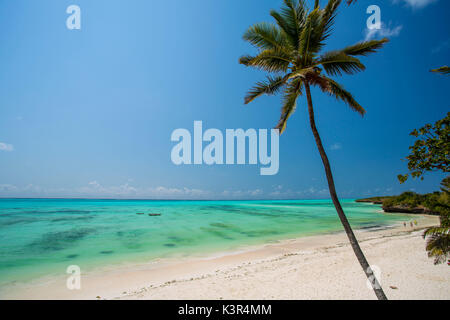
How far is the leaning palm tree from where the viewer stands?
5027 mm

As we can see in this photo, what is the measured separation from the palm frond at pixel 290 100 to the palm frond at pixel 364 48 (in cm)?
139

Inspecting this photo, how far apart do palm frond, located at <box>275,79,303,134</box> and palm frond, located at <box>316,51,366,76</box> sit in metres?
0.76

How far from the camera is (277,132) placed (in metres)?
6.09

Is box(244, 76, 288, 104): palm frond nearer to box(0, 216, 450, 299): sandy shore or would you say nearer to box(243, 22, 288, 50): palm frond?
box(243, 22, 288, 50): palm frond

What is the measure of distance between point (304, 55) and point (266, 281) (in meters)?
7.59

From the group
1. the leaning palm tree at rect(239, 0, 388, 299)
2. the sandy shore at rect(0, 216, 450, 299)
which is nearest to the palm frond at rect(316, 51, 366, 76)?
the leaning palm tree at rect(239, 0, 388, 299)

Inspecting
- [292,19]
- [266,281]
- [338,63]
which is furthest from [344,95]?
[266,281]

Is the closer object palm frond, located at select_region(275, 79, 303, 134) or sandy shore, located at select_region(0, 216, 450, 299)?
palm frond, located at select_region(275, 79, 303, 134)

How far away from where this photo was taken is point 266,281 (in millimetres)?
7227

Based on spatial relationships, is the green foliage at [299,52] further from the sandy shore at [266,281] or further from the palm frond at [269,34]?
the sandy shore at [266,281]

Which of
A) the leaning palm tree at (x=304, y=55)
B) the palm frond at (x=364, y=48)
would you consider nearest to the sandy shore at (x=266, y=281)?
the leaning palm tree at (x=304, y=55)

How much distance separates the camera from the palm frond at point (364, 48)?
16.6 feet

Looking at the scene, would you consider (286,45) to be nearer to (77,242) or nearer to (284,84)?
(284,84)

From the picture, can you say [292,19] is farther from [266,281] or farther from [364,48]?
[266,281]
